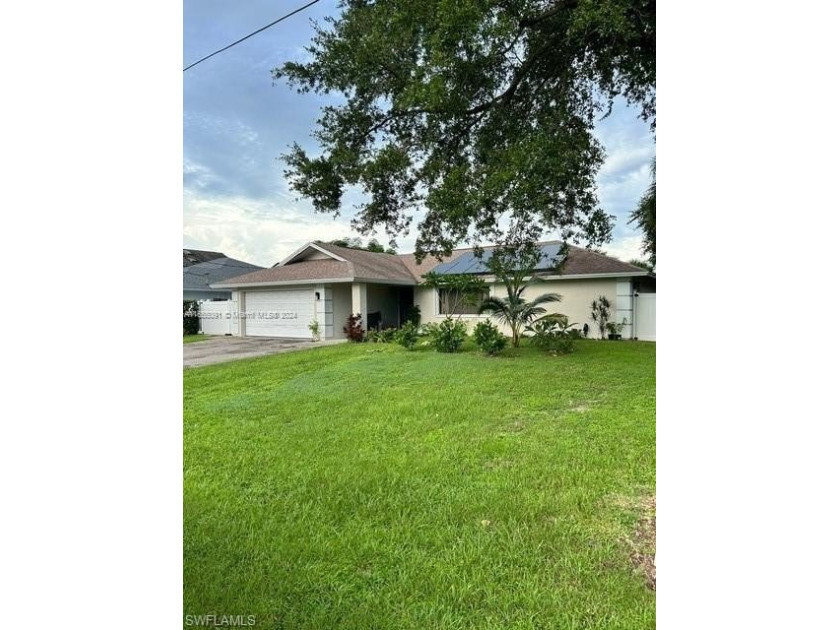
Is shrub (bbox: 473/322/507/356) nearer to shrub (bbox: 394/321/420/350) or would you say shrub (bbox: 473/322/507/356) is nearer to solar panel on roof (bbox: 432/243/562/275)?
shrub (bbox: 394/321/420/350)

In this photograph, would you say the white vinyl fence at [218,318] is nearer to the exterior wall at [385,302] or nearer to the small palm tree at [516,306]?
the exterior wall at [385,302]

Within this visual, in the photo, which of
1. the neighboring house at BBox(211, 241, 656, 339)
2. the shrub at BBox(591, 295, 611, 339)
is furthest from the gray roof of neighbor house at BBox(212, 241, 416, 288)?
the shrub at BBox(591, 295, 611, 339)

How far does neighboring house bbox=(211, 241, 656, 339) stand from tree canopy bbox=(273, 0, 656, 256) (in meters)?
4.30

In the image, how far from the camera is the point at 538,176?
2482 mm

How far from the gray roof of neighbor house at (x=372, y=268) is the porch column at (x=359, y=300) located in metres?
0.28

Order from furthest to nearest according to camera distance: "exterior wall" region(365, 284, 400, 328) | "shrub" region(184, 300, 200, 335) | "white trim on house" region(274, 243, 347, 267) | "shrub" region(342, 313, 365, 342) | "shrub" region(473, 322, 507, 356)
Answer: "exterior wall" region(365, 284, 400, 328)
"white trim on house" region(274, 243, 347, 267)
"shrub" region(342, 313, 365, 342)
"shrub" region(184, 300, 200, 335)
"shrub" region(473, 322, 507, 356)

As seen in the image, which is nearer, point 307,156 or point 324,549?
point 324,549

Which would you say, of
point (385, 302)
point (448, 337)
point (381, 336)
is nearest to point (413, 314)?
point (385, 302)

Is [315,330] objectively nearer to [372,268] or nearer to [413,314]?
[372,268]

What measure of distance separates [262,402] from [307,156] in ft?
6.19

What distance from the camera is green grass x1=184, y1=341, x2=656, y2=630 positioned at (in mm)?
1145
